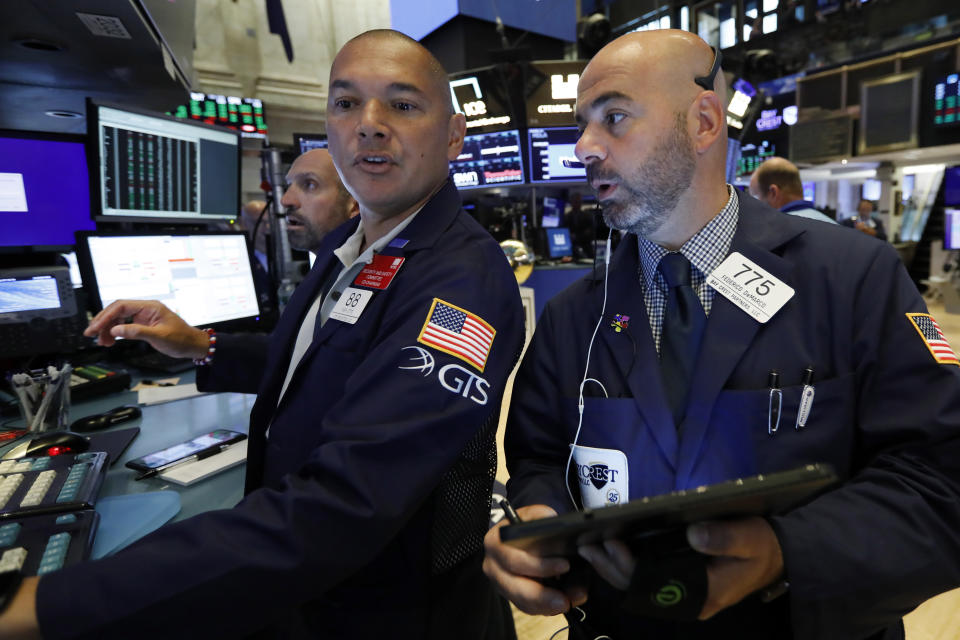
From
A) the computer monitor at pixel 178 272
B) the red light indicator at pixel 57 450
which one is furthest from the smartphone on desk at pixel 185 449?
the computer monitor at pixel 178 272

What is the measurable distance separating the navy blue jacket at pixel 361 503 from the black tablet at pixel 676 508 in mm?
226

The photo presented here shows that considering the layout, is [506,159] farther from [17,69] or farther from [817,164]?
[817,164]

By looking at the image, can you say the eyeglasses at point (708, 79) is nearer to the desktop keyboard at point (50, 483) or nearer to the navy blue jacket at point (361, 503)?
the navy blue jacket at point (361, 503)

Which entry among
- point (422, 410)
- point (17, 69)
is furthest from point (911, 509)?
point (17, 69)

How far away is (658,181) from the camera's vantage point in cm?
99

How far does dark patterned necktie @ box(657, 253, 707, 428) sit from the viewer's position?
948 millimetres

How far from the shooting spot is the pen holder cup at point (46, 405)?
4.16 feet

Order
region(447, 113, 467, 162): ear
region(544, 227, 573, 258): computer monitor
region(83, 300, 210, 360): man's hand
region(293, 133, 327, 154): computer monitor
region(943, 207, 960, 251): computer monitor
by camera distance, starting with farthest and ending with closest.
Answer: region(943, 207, 960, 251): computer monitor → region(544, 227, 573, 258): computer monitor → region(293, 133, 327, 154): computer monitor → region(83, 300, 210, 360): man's hand → region(447, 113, 467, 162): ear

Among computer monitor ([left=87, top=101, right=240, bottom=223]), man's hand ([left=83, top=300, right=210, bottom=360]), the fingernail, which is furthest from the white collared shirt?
computer monitor ([left=87, top=101, right=240, bottom=223])

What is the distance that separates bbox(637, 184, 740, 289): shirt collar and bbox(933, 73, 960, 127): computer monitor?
946cm

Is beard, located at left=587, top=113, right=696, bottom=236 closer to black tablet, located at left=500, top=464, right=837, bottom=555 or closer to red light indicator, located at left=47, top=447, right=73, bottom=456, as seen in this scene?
black tablet, located at left=500, top=464, right=837, bottom=555

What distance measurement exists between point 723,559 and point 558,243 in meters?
4.67

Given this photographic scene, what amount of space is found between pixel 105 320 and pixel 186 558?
98 cm

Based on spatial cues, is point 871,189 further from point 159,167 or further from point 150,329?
point 150,329
